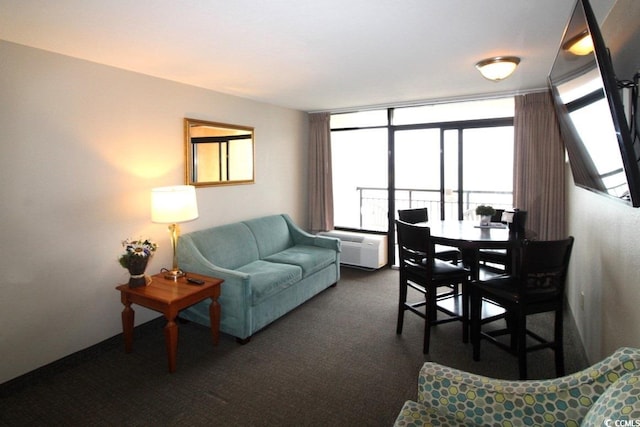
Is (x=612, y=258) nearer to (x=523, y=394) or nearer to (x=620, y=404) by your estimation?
(x=523, y=394)

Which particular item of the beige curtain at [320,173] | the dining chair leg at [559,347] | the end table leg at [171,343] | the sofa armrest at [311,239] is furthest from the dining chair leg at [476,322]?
the beige curtain at [320,173]

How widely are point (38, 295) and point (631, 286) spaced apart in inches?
146

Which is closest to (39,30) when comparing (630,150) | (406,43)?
(406,43)

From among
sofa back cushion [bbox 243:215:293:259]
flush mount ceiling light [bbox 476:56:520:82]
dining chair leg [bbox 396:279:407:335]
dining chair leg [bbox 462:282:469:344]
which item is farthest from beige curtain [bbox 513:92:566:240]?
sofa back cushion [bbox 243:215:293:259]

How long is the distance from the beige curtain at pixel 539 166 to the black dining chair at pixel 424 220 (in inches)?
41.7

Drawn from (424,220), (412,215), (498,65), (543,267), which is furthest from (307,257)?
(498,65)

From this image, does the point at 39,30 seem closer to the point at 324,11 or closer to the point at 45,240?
the point at 45,240

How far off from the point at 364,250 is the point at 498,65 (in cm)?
298

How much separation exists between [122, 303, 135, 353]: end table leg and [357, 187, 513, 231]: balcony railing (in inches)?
144

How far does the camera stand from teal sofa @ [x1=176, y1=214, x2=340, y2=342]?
3.08 m

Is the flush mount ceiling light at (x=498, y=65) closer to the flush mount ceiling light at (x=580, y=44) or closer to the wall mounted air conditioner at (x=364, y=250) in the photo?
the flush mount ceiling light at (x=580, y=44)

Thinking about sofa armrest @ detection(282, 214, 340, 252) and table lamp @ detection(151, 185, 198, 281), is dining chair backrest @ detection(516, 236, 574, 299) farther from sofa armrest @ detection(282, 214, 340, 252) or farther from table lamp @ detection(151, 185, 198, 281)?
table lamp @ detection(151, 185, 198, 281)

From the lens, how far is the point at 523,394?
4.54 ft

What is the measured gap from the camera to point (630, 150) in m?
1.25
